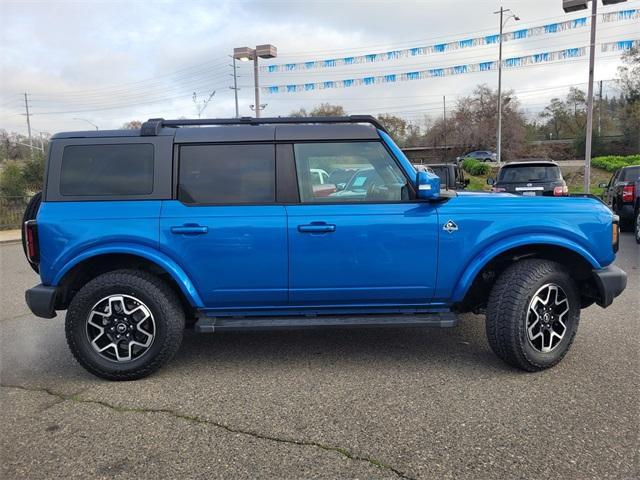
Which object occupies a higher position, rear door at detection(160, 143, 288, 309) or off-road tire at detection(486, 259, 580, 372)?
rear door at detection(160, 143, 288, 309)

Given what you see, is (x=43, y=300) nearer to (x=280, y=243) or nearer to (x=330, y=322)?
(x=280, y=243)

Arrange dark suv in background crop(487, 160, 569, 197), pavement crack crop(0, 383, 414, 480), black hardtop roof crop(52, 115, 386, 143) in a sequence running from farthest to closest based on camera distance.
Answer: dark suv in background crop(487, 160, 569, 197), black hardtop roof crop(52, 115, 386, 143), pavement crack crop(0, 383, 414, 480)

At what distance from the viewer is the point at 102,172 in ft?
13.2

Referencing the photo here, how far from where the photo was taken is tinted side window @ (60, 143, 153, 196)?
400cm

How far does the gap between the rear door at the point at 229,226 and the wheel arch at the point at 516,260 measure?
1.44m

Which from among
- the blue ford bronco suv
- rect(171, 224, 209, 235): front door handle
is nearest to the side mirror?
the blue ford bronco suv

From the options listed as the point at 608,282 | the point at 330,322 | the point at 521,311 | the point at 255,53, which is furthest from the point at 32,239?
the point at 255,53

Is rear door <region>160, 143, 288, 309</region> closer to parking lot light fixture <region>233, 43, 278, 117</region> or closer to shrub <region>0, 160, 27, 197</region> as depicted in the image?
shrub <region>0, 160, 27, 197</region>

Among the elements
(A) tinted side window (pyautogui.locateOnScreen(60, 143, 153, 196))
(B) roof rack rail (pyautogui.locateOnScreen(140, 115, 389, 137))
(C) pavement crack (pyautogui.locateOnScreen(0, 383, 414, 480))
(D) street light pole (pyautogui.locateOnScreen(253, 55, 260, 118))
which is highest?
(D) street light pole (pyautogui.locateOnScreen(253, 55, 260, 118))

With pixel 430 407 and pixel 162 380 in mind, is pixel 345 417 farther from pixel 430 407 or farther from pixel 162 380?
pixel 162 380

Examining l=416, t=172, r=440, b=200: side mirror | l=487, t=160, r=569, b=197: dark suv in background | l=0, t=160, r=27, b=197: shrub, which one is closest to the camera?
l=416, t=172, r=440, b=200: side mirror

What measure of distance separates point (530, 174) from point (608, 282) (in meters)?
8.68

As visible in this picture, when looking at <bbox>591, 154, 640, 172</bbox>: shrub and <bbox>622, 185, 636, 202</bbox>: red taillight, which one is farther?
<bbox>591, 154, 640, 172</bbox>: shrub

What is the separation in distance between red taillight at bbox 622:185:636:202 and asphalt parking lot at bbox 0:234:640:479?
7.37 meters
